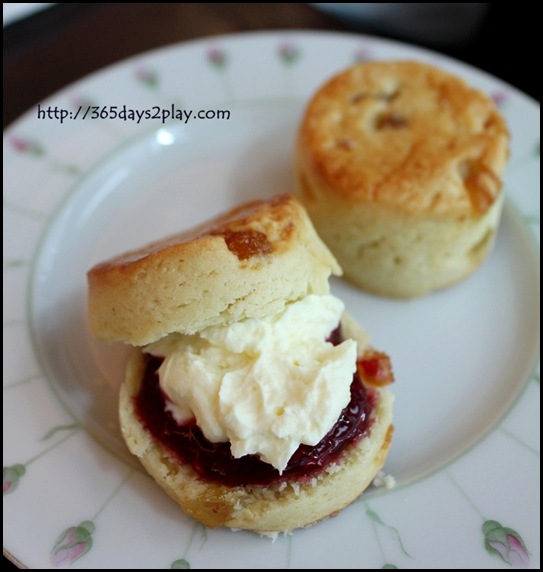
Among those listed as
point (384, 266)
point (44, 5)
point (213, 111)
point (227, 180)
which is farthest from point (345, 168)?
point (44, 5)

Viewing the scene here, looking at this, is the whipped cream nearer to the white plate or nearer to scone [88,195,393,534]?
scone [88,195,393,534]

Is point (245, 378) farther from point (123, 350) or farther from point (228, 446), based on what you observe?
point (123, 350)

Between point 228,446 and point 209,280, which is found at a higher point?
point 209,280

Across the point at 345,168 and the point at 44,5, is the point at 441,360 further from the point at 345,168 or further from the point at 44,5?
the point at 44,5

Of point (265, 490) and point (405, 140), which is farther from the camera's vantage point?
point (405, 140)

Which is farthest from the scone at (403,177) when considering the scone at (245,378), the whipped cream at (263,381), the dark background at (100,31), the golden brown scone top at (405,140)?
the dark background at (100,31)

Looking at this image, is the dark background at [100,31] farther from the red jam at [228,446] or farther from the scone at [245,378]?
the red jam at [228,446]

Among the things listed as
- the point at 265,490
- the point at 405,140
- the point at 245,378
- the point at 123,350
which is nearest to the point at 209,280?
the point at 245,378
